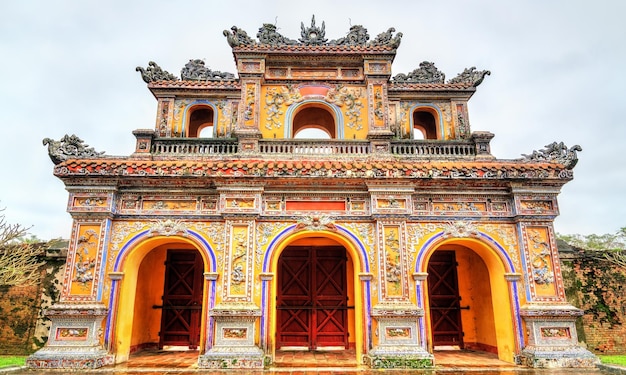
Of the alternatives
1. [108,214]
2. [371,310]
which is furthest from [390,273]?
[108,214]

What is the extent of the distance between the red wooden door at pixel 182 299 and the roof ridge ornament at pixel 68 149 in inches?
148

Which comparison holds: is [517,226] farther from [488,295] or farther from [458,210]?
[488,295]

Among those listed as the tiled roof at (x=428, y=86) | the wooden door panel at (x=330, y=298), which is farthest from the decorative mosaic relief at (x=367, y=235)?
the tiled roof at (x=428, y=86)

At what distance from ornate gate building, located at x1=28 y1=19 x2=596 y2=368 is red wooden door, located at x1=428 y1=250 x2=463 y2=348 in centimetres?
4

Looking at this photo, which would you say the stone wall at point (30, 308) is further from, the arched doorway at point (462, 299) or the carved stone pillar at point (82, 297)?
the arched doorway at point (462, 299)

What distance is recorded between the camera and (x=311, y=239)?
479 inches

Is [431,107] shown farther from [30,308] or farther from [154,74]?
[30,308]

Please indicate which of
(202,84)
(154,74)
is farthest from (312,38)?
(154,74)

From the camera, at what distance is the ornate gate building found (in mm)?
9180

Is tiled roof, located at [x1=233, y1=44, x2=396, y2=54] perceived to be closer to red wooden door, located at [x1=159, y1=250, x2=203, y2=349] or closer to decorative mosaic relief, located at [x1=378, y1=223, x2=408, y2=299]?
decorative mosaic relief, located at [x1=378, y1=223, x2=408, y2=299]

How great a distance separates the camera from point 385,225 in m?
9.86

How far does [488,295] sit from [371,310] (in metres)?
4.05

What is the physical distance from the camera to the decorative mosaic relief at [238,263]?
9.40 m

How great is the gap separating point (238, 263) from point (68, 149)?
17.9 feet
